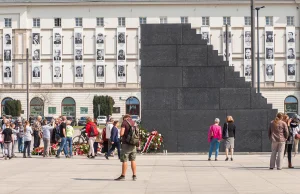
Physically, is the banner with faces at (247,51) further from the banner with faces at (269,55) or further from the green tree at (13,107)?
the green tree at (13,107)

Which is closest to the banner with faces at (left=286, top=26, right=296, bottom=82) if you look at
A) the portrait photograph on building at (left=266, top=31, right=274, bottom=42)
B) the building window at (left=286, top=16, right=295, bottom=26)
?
the building window at (left=286, top=16, right=295, bottom=26)

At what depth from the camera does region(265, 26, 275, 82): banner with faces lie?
10138 cm

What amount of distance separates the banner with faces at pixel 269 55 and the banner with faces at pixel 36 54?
30.5 m

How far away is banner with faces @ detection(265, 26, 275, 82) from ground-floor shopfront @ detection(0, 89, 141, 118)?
57.6ft

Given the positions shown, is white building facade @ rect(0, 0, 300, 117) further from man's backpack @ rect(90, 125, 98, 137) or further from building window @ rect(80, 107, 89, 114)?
man's backpack @ rect(90, 125, 98, 137)

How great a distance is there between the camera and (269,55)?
102 meters

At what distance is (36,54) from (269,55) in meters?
31.3

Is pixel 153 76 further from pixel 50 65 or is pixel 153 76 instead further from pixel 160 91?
pixel 50 65

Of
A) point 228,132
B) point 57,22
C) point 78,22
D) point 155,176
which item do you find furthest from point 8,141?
point 57,22

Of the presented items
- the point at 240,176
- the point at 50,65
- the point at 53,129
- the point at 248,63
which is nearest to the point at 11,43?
the point at 50,65

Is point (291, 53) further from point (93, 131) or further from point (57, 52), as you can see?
point (93, 131)

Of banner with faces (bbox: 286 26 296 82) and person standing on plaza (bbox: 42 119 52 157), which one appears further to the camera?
banner with faces (bbox: 286 26 296 82)

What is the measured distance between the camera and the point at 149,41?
3288 centimetres

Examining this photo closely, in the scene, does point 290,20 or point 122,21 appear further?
point 122,21
